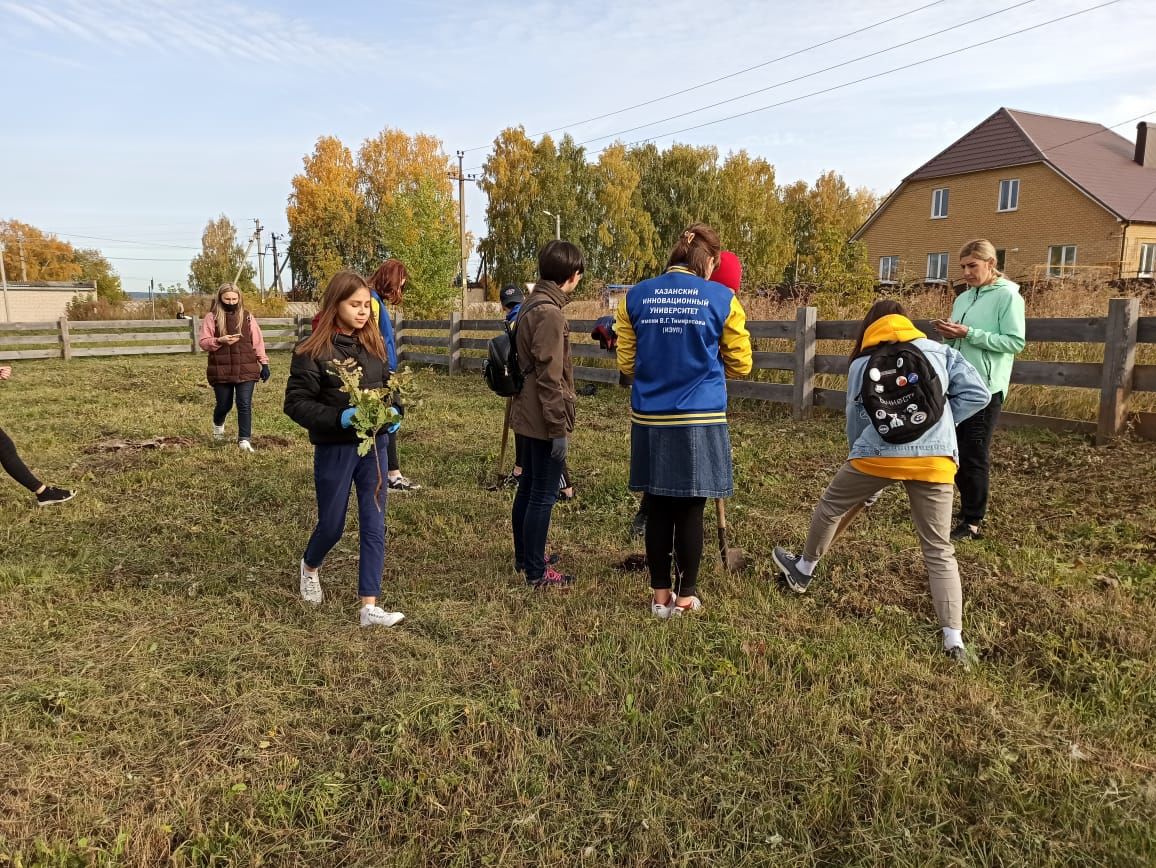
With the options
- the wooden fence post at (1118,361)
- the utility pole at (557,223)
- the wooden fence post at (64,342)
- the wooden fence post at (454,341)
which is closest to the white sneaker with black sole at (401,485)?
the wooden fence post at (1118,361)

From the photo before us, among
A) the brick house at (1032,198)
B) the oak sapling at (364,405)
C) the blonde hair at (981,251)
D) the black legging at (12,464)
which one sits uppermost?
the brick house at (1032,198)

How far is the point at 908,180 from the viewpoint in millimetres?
35188

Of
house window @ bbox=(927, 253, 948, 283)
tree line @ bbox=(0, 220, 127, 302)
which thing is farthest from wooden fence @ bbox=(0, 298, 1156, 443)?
tree line @ bbox=(0, 220, 127, 302)

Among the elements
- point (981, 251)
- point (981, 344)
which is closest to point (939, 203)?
point (981, 251)

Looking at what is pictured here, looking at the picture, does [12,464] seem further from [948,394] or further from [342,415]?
[948,394]

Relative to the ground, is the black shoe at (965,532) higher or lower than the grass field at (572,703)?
higher

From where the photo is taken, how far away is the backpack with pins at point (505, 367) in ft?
13.8

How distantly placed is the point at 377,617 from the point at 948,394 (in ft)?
9.70

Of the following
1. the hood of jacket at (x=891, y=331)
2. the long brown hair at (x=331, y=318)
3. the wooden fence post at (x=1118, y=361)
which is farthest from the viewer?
the wooden fence post at (x=1118, y=361)

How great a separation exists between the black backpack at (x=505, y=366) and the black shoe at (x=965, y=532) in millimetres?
3039

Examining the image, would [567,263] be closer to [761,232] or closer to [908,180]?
[908,180]

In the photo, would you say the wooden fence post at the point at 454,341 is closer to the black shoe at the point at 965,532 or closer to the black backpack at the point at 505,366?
the black backpack at the point at 505,366

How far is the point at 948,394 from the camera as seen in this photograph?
3365 millimetres

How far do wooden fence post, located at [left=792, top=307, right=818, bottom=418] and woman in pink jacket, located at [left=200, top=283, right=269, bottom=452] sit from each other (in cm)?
616
